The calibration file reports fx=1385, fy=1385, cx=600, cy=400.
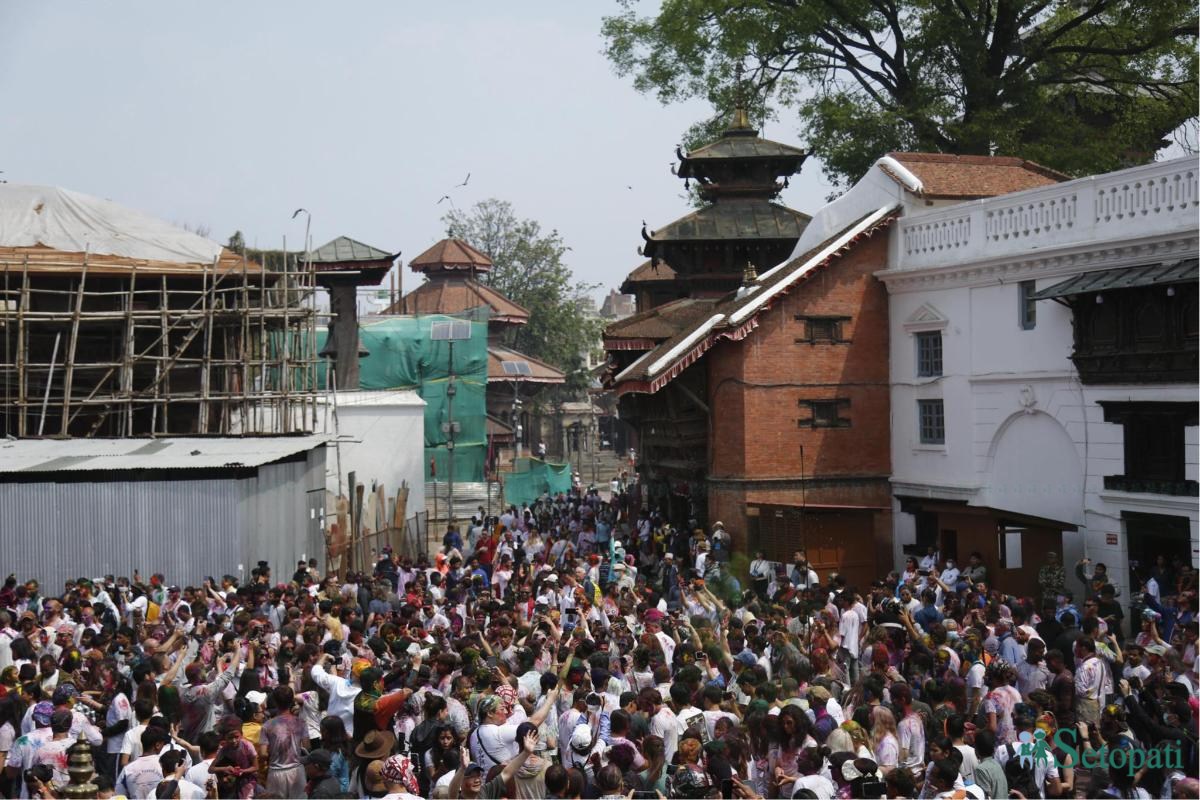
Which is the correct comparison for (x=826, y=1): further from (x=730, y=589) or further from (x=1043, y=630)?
(x=1043, y=630)

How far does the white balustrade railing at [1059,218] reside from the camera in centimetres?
1998

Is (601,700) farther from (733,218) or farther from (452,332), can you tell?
(452,332)

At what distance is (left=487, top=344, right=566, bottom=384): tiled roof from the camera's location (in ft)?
207

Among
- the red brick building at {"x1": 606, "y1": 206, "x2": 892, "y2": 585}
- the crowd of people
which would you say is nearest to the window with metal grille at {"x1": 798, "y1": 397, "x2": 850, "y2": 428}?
the red brick building at {"x1": 606, "y1": 206, "x2": 892, "y2": 585}

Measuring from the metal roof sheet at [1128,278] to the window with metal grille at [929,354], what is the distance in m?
3.76

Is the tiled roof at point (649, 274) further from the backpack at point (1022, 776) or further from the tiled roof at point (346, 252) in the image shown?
the backpack at point (1022, 776)

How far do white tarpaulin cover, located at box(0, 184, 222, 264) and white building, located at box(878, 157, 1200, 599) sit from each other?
15.2m

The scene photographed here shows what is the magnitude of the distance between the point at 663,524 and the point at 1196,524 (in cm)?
1265

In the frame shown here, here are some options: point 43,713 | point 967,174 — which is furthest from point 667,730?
point 967,174

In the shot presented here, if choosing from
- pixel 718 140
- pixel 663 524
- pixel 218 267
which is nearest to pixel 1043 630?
pixel 663 524

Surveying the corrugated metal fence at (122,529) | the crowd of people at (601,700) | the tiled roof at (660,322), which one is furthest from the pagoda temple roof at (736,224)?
the crowd of people at (601,700)

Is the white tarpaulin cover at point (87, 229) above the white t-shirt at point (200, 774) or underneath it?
above

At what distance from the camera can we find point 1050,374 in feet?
74.2

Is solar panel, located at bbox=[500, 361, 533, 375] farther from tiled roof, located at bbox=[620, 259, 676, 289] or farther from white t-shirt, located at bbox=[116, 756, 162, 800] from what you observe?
white t-shirt, located at bbox=[116, 756, 162, 800]
